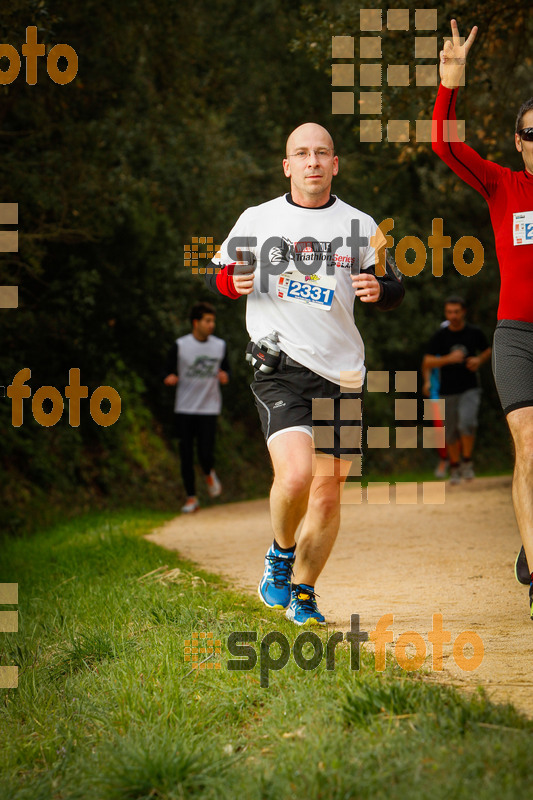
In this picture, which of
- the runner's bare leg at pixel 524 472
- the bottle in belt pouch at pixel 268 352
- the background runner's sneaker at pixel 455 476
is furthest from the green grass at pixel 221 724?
the background runner's sneaker at pixel 455 476

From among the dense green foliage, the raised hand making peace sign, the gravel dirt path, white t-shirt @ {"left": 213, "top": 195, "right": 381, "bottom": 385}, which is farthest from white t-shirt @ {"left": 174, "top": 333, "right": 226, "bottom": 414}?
the raised hand making peace sign

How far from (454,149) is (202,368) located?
24.5 ft

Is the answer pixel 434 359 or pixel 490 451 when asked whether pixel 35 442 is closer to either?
pixel 434 359

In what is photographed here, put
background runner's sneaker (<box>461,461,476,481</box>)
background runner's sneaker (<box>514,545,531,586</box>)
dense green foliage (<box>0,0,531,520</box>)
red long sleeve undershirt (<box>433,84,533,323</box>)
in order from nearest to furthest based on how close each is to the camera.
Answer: red long sleeve undershirt (<box>433,84,533,323</box>)
background runner's sneaker (<box>514,545,531,586</box>)
dense green foliage (<box>0,0,531,520</box>)
background runner's sneaker (<box>461,461,476,481</box>)

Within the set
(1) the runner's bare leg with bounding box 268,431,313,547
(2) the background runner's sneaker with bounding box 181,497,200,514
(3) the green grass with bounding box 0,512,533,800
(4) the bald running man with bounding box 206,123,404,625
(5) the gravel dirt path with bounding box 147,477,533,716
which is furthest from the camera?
(2) the background runner's sneaker with bounding box 181,497,200,514

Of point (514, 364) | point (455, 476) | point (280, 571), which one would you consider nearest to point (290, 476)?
point (280, 571)

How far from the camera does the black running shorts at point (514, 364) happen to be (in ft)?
15.8

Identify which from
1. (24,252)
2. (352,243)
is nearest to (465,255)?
(24,252)

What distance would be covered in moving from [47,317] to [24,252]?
1956 millimetres

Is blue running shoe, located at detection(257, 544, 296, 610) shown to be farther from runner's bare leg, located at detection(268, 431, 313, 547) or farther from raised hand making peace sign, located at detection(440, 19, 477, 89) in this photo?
→ raised hand making peace sign, located at detection(440, 19, 477, 89)

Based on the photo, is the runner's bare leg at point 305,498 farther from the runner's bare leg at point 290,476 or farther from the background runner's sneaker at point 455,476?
the background runner's sneaker at point 455,476

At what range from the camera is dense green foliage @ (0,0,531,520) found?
11.3m

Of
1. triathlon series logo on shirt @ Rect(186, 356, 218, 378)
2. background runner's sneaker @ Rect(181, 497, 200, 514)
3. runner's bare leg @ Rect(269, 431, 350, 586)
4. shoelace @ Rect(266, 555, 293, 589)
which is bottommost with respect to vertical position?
background runner's sneaker @ Rect(181, 497, 200, 514)

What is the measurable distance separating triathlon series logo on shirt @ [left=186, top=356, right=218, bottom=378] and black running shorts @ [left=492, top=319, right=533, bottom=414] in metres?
7.42
